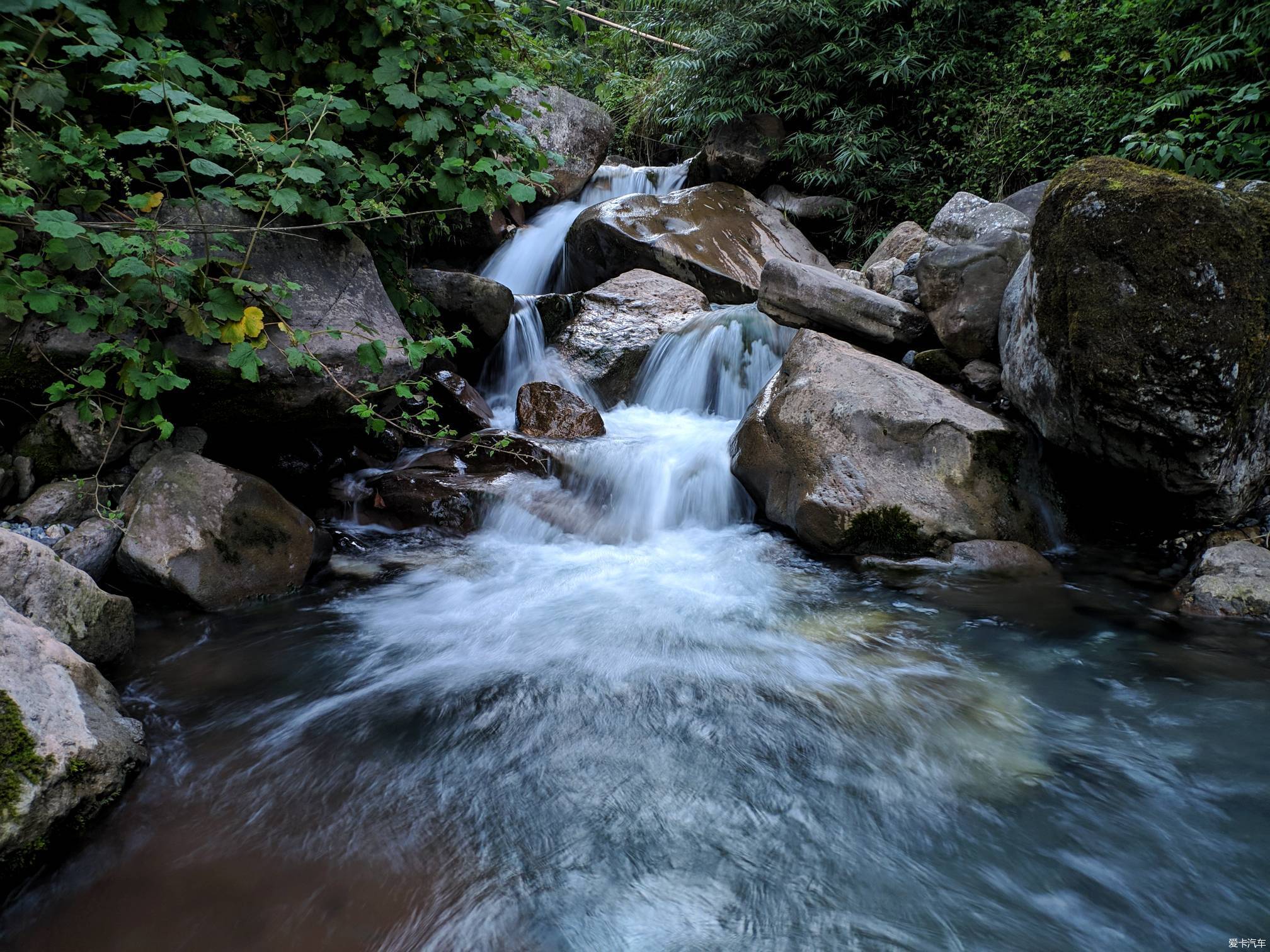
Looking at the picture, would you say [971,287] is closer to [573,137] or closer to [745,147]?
[745,147]

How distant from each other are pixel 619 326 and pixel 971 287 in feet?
11.7

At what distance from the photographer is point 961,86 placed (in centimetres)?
961

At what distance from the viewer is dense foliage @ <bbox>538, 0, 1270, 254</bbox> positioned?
5.90 meters

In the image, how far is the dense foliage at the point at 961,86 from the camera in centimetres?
590

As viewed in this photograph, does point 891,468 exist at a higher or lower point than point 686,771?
higher

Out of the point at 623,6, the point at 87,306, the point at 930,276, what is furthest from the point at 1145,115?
the point at 623,6

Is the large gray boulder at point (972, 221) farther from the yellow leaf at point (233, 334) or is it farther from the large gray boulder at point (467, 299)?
the yellow leaf at point (233, 334)

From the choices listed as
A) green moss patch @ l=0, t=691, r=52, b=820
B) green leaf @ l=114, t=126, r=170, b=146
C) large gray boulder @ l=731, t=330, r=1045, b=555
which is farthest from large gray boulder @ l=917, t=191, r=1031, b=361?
green moss patch @ l=0, t=691, r=52, b=820

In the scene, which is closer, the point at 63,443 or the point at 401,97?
the point at 63,443

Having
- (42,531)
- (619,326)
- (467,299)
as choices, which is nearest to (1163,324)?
(619,326)

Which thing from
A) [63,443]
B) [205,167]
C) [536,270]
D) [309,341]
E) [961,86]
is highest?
[961,86]

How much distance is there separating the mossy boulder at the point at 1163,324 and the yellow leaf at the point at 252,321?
445 cm

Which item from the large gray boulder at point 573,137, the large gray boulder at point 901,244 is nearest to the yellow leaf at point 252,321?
the large gray boulder at point 901,244

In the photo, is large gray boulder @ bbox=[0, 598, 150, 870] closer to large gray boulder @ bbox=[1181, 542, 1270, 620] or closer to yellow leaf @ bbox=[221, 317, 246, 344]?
yellow leaf @ bbox=[221, 317, 246, 344]
